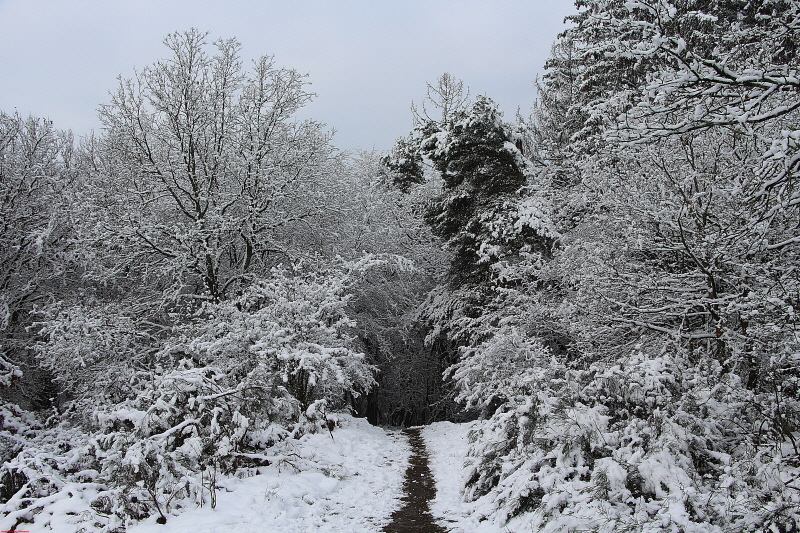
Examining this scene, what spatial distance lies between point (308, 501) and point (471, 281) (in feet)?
39.9

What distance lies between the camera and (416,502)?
754 cm

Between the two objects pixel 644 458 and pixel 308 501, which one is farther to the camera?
pixel 308 501

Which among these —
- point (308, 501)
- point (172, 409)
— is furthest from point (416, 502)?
point (172, 409)

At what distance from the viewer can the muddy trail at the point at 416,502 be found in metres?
6.27

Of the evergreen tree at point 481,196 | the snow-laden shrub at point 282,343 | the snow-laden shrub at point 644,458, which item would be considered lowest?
the snow-laden shrub at point 644,458

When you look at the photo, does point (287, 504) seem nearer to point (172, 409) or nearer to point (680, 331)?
point (172, 409)

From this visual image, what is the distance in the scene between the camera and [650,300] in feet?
27.0

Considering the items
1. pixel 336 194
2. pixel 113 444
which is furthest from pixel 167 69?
pixel 113 444

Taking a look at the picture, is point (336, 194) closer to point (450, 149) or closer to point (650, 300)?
point (450, 149)

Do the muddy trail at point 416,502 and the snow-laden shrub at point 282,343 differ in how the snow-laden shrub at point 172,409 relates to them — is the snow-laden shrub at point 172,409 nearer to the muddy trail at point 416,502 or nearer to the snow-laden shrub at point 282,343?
the snow-laden shrub at point 282,343

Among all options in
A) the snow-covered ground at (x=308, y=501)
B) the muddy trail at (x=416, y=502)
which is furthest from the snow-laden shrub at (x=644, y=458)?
the snow-covered ground at (x=308, y=501)

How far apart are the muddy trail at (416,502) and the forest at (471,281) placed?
672 millimetres

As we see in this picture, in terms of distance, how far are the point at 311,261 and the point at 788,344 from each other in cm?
1189

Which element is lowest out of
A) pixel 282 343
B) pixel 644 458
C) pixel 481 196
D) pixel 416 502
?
pixel 416 502
